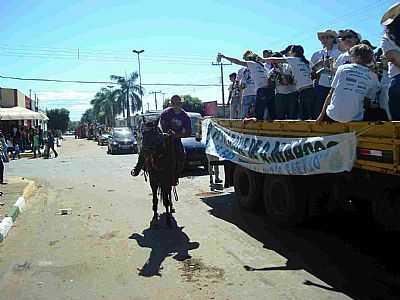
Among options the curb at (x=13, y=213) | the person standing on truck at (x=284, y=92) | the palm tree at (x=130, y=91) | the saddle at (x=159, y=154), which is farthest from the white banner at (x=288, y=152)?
the palm tree at (x=130, y=91)

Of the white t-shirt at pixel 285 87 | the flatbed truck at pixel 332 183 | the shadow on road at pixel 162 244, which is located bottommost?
the shadow on road at pixel 162 244

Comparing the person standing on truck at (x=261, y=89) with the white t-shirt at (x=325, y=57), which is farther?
the person standing on truck at (x=261, y=89)

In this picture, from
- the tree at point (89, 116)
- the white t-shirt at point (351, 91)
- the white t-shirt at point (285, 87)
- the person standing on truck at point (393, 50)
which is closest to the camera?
the person standing on truck at point (393, 50)

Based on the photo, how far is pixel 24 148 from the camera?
121 feet

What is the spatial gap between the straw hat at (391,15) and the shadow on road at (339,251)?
2743 mm

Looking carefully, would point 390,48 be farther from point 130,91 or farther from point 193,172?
point 130,91

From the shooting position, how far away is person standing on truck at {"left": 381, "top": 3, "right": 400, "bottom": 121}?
5453 millimetres

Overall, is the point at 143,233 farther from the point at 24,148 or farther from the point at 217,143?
the point at 24,148

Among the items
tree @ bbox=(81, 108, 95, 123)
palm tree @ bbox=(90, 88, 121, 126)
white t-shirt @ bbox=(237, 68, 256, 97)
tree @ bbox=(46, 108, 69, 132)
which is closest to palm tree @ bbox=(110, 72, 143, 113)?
palm tree @ bbox=(90, 88, 121, 126)

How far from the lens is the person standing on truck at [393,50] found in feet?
17.9

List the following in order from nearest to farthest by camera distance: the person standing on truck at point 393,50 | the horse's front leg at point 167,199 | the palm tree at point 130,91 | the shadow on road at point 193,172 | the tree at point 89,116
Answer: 1. the person standing on truck at point 393,50
2. the horse's front leg at point 167,199
3. the shadow on road at point 193,172
4. the palm tree at point 130,91
5. the tree at point 89,116

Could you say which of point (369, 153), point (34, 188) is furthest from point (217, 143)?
point (34, 188)

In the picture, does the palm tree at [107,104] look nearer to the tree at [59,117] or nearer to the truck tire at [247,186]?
the tree at [59,117]

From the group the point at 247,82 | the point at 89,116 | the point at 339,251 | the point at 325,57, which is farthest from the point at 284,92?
the point at 89,116
